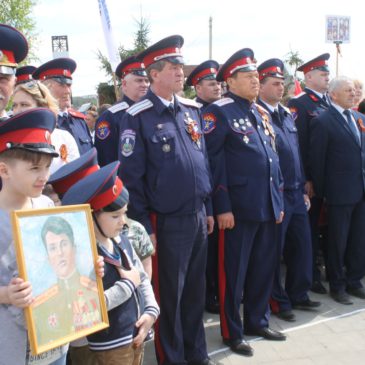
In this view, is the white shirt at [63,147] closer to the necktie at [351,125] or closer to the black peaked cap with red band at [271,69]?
the black peaked cap with red band at [271,69]

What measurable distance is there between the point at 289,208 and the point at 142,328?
256 cm

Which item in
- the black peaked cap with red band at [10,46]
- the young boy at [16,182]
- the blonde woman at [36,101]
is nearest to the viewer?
the young boy at [16,182]

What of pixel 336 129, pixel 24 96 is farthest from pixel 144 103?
pixel 336 129

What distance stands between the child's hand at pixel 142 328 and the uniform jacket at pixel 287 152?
2510 mm

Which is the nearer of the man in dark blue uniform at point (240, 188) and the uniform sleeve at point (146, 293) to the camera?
the uniform sleeve at point (146, 293)

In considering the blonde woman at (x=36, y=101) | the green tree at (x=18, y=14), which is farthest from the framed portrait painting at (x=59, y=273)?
the green tree at (x=18, y=14)

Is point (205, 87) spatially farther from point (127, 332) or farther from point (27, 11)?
point (27, 11)

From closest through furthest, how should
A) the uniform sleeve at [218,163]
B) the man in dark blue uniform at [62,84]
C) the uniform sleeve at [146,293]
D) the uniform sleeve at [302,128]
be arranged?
1. the uniform sleeve at [146,293]
2. the uniform sleeve at [218,163]
3. the man in dark blue uniform at [62,84]
4. the uniform sleeve at [302,128]

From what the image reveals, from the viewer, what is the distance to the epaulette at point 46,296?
5.73 ft

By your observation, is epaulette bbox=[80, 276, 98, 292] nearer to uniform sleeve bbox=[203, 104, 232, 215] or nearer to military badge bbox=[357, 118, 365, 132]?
uniform sleeve bbox=[203, 104, 232, 215]

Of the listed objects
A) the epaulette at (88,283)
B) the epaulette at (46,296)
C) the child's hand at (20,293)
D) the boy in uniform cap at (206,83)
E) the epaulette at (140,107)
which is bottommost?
the epaulette at (88,283)

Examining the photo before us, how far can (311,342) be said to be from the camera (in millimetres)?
4066

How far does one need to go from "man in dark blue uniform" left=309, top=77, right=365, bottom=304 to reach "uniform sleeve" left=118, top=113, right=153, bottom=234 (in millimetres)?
2422

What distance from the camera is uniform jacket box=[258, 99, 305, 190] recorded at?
453 centimetres
